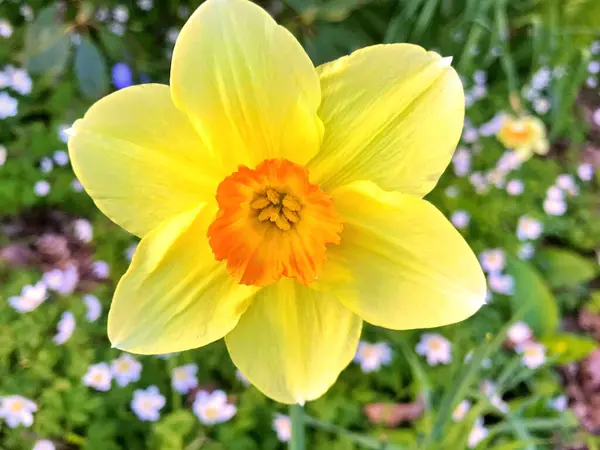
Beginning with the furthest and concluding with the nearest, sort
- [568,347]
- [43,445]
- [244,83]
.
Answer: [568,347]
[43,445]
[244,83]

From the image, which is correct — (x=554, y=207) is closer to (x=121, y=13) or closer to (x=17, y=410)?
(x=121, y=13)

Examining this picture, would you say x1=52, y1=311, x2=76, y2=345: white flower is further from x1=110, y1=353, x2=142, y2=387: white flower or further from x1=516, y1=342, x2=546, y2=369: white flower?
x1=516, y1=342, x2=546, y2=369: white flower

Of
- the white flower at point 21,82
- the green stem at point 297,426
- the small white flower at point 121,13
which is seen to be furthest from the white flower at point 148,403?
the small white flower at point 121,13

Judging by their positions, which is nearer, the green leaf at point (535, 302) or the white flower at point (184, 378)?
the white flower at point (184, 378)

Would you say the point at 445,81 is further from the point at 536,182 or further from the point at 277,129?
the point at 536,182

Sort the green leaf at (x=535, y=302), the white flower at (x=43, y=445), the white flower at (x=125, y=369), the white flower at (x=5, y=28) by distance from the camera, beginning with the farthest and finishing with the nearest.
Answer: the white flower at (x=5, y=28) → the green leaf at (x=535, y=302) → the white flower at (x=125, y=369) → the white flower at (x=43, y=445)

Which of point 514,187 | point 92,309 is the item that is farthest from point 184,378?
point 514,187

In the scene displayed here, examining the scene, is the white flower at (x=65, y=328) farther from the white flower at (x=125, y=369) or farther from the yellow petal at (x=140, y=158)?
the yellow petal at (x=140, y=158)

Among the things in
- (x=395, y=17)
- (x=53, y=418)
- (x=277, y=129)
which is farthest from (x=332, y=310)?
(x=395, y=17)
